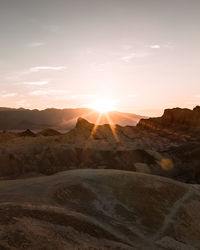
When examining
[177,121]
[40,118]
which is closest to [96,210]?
[177,121]

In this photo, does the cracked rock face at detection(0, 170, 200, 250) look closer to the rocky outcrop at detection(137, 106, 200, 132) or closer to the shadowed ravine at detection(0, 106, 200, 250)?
the shadowed ravine at detection(0, 106, 200, 250)

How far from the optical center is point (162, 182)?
15031 mm

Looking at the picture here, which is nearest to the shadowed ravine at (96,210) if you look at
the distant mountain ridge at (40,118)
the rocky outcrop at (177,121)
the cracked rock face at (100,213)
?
the cracked rock face at (100,213)

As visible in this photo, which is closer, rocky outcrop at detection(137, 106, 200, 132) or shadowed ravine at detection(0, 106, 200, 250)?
shadowed ravine at detection(0, 106, 200, 250)

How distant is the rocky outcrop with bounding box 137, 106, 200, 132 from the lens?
121ft

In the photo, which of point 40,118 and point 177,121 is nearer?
point 177,121

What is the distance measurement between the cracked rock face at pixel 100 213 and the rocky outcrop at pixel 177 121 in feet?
71.3

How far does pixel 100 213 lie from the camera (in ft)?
36.3

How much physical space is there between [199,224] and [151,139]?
20986 mm

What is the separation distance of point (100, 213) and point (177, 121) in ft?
99.2

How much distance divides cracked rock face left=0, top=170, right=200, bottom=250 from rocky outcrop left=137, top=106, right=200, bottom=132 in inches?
856

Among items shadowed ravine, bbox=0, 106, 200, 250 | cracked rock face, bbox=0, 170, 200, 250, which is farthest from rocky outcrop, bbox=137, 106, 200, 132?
cracked rock face, bbox=0, 170, 200, 250

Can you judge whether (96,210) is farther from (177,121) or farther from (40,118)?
(40,118)

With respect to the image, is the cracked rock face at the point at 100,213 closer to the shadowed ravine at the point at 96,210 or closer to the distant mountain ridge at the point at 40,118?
the shadowed ravine at the point at 96,210
